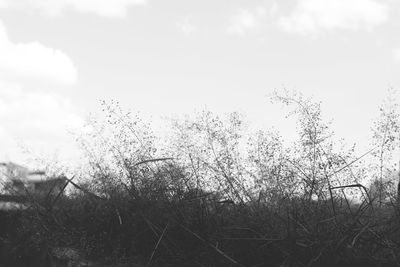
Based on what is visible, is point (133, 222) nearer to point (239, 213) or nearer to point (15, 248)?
point (239, 213)

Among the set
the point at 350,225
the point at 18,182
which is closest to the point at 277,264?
the point at 350,225

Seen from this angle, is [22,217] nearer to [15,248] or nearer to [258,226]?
[15,248]

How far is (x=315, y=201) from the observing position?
2.48m

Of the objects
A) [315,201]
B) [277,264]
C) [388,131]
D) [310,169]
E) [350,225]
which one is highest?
[388,131]

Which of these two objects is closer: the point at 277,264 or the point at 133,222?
the point at 277,264

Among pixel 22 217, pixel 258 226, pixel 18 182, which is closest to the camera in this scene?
pixel 258 226

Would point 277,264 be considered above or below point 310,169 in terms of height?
below

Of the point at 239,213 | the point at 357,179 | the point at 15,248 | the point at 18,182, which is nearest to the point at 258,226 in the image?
the point at 239,213

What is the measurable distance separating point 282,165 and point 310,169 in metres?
0.15

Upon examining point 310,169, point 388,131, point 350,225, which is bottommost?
point 350,225

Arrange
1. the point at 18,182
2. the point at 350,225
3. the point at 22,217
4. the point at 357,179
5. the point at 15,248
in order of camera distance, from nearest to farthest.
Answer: the point at 350,225 < the point at 357,179 < the point at 15,248 < the point at 22,217 < the point at 18,182

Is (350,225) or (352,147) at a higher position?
(352,147)

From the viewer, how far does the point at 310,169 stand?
8.46 feet

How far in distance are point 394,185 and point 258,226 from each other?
0.77 meters
